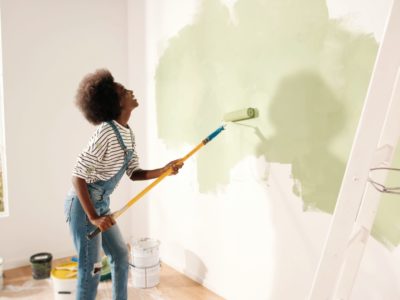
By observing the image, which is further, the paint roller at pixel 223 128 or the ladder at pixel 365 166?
the paint roller at pixel 223 128

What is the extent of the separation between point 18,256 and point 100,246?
1391 mm

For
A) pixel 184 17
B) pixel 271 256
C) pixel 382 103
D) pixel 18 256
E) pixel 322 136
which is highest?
pixel 184 17

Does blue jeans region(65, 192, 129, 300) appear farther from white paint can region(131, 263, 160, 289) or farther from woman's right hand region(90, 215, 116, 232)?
white paint can region(131, 263, 160, 289)

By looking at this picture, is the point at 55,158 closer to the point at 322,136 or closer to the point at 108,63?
the point at 108,63

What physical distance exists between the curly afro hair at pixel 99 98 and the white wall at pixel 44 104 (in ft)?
3.91

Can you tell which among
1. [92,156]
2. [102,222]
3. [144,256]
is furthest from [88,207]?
[144,256]

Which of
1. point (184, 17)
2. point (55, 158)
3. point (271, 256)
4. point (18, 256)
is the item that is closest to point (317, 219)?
point (271, 256)

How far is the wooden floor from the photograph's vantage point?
2092 millimetres

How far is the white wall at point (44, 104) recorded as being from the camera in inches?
97.0

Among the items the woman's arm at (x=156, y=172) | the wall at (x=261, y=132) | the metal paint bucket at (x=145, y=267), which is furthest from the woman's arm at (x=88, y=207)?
the metal paint bucket at (x=145, y=267)

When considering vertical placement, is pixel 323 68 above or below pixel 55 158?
above

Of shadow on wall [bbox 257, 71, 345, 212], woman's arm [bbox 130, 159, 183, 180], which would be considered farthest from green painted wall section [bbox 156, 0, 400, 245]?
woman's arm [bbox 130, 159, 183, 180]

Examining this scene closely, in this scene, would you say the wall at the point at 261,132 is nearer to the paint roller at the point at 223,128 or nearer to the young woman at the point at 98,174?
the paint roller at the point at 223,128

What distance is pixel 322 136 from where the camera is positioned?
147 centimetres
